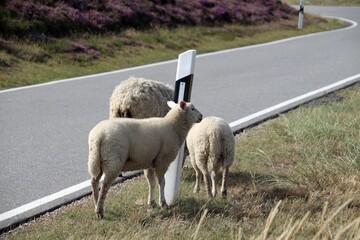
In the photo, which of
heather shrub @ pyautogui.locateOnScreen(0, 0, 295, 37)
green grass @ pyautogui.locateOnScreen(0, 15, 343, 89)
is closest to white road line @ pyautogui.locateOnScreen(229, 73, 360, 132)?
green grass @ pyautogui.locateOnScreen(0, 15, 343, 89)

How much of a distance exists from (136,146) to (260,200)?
1.32 meters

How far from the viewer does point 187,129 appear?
595 centimetres

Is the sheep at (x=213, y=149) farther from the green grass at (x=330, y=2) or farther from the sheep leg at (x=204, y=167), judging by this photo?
the green grass at (x=330, y=2)

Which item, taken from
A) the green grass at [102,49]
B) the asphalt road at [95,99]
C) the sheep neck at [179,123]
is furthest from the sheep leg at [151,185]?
the green grass at [102,49]

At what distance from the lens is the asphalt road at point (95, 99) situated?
276 inches

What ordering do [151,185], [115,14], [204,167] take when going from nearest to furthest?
1. [151,185]
2. [204,167]
3. [115,14]

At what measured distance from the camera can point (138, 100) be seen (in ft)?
22.0

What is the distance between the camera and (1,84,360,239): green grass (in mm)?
4926

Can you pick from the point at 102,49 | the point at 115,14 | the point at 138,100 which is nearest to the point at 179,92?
the point at 138,100

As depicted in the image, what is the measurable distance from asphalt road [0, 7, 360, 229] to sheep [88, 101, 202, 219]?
1166mm

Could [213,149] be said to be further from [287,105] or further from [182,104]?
[287,105]

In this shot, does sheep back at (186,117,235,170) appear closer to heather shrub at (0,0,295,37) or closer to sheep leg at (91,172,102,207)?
sheep leg at (91,172,102,207)

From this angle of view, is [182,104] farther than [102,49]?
No

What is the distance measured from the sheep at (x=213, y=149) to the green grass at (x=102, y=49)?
22.8ft
